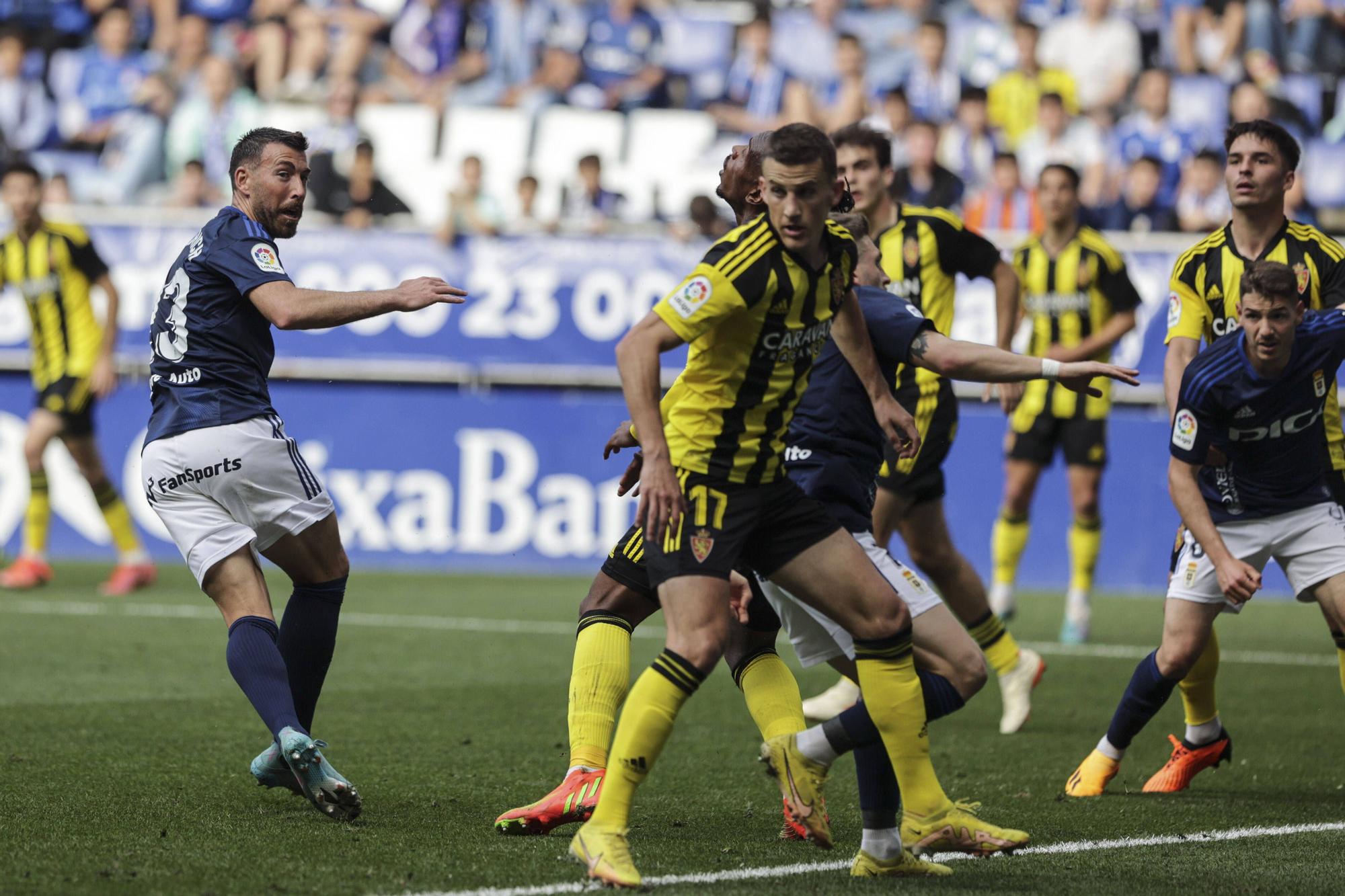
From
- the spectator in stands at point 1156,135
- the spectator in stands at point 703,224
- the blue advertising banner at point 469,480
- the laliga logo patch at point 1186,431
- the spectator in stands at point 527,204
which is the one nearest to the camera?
the laliga logo patch at point 1186,431

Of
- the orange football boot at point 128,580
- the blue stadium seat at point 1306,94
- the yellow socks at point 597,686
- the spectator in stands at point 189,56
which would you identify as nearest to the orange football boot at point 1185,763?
the yellow socks at point 597,686

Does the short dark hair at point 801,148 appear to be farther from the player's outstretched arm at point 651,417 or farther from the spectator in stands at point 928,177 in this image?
the spectator in stands at point 928,177

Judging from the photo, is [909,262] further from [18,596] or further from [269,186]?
[18,596]

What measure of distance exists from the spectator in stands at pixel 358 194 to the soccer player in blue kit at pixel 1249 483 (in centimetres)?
1133

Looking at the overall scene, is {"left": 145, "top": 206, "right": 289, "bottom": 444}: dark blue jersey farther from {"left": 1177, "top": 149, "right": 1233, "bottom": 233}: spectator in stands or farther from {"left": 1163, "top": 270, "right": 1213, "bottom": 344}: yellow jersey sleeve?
{"left": 1177, "top": 149, "right": 1233, "bottom": 233}: spectator in stands

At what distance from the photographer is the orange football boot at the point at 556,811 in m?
5.14

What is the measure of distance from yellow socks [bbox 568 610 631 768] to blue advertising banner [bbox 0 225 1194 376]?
29.7 ft

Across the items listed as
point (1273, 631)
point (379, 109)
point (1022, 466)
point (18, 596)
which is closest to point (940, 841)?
point (1022, 466)

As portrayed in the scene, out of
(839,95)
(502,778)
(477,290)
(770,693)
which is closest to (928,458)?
(770,693)

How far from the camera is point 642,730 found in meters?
4.50

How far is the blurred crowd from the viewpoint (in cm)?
1644

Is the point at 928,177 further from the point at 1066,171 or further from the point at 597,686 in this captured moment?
the point at 597,686

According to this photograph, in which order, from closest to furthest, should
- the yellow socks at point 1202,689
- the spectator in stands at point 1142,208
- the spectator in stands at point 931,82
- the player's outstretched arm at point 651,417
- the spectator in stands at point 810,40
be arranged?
the player's outstretched arm at point 651,417 < the yellow socks at point 1202,689 < the spectator in stands at point 1142,208 < the spectator in stands at point 931,82 < the spectator in stands at point 810,40

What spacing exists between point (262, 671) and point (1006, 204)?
11.2 m
